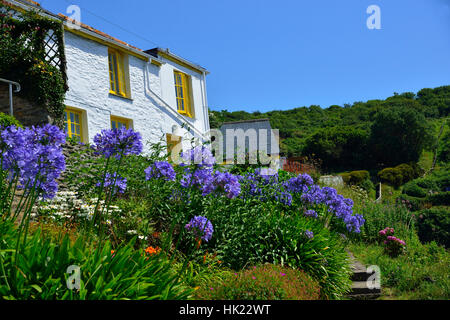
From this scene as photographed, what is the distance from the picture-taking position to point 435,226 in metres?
10.5

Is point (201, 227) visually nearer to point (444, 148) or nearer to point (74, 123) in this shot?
point (74, 123)

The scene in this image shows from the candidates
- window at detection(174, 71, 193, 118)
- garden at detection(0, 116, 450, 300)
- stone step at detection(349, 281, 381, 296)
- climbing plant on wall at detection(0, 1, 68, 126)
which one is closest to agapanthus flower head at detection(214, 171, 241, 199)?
garden at detection(0, 116, 450, 300)

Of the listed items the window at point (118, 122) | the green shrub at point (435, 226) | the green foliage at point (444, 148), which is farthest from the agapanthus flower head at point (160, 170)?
the green foliage at point (444, 148)

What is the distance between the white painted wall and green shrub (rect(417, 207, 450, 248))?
340 inches

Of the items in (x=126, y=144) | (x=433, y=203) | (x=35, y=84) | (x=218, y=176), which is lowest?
(x=433, y=203)

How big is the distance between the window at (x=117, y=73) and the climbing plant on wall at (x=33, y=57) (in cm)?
287

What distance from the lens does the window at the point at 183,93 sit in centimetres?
1653

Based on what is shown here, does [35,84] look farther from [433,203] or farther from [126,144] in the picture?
[433,203]

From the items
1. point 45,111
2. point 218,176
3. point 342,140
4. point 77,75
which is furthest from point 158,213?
point 342,140

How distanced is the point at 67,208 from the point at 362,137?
29.7 meters

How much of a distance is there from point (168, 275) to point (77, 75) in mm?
9962

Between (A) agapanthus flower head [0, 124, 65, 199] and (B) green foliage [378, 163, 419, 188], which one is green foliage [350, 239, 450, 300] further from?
(B) green foliage [378, 163, 419, 188]

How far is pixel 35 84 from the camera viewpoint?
9594 millimetres

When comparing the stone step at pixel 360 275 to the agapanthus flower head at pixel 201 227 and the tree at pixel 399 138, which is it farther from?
the tree at pixel 399 138
